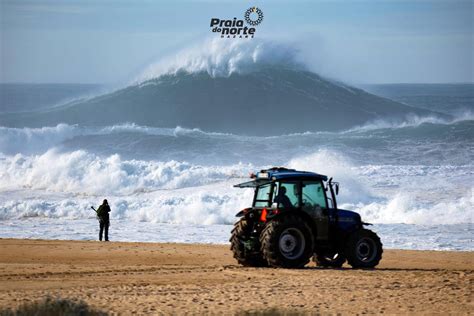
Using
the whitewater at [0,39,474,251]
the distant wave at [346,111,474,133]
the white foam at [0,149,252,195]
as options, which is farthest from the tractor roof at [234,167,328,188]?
the distant wave at [346,111,474,133]

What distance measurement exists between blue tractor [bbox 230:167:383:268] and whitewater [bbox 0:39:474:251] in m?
5.68

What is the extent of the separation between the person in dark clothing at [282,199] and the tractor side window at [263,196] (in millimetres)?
203

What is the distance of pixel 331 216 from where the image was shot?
16656 millimetres

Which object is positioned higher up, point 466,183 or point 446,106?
point 446,106

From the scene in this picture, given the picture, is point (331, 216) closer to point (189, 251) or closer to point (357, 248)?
point (357, 248)

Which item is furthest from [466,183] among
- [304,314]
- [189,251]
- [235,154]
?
[304,314]

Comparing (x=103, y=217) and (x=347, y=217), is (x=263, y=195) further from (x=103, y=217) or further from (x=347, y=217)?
(x=103, y=217)

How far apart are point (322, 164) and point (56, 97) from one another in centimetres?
3848

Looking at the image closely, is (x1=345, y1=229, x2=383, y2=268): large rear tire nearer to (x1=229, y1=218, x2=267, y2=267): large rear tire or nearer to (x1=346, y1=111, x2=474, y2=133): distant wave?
(x1=229, y1=218, x2=267, y2=267): large rear tire

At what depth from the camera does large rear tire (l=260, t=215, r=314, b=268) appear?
1594cm

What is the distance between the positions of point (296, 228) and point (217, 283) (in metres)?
2.13

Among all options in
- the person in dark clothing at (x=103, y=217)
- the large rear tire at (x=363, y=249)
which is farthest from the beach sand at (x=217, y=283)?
the person in dark clothing at (x=103, y=217)

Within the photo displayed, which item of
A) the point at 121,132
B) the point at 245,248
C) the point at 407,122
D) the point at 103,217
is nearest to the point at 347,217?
the point at 245,248

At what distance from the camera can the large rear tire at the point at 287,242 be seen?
1594 cm
